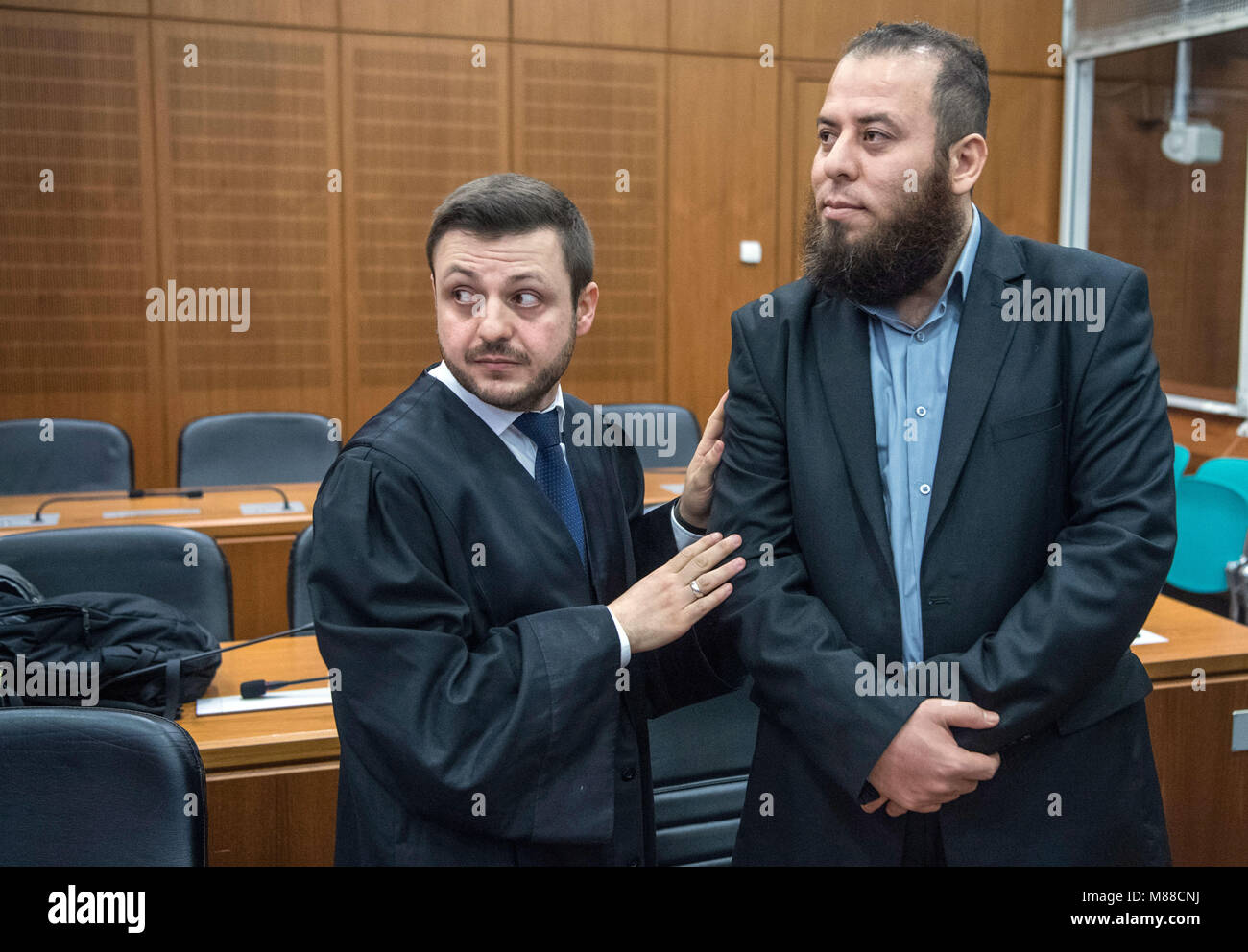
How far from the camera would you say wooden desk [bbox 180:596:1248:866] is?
2.05m

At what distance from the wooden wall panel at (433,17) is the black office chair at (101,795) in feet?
17.2

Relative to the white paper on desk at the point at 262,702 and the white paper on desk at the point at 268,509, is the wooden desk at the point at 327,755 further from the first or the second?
the white paper on desk at the point at 268,509

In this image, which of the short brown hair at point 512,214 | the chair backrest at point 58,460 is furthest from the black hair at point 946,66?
the chair backrest at point 58,460

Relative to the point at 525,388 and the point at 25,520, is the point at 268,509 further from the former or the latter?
the point at 525,388

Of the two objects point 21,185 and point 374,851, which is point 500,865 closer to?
point 374,851

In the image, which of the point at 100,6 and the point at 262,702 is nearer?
the point at 262,702

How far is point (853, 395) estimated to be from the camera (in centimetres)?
158

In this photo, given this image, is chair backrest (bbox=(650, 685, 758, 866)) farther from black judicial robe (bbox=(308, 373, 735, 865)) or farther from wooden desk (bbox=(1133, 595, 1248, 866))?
wooden desk (bbox=(1133, 595, 1248, 866))

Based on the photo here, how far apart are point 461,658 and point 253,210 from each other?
5145 millimetres

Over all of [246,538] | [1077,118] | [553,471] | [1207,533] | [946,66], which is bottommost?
[1207,533]

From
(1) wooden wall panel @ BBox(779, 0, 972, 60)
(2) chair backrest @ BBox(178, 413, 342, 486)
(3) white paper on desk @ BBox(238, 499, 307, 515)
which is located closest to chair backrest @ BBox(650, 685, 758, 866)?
(3) white paper on desk @ BBox(238, 499, 307, 515)

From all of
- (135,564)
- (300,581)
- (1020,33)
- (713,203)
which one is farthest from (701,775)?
(1020,33)

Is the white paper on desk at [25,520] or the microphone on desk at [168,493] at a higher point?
the microphone on desk at [168,493]

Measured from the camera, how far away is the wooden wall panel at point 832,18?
6.62m
